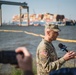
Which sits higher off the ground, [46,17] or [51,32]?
[51,32]

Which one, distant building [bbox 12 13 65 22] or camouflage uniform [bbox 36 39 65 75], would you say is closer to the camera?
camouflage uniform [bbox 36 39 65 75]

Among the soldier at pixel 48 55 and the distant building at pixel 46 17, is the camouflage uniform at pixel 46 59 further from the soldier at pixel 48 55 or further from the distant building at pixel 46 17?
the distant building at pixel 46 17

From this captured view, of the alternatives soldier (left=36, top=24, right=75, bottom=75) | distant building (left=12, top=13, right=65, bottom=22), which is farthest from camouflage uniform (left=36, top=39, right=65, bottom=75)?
distant building (left=12, top=13, right=65, bottom=22)

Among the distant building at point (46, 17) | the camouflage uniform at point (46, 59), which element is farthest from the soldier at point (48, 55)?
the distant building at point (46, 17)

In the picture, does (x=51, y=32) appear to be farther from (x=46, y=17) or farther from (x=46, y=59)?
(x=46, y=17)

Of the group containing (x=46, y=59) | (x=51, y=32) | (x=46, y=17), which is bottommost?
(x=46, y=17)

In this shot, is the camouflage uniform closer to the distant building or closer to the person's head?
the person's head

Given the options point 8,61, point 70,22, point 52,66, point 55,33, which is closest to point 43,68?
point 52,66

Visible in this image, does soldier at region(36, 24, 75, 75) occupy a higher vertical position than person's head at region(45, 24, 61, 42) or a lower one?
lower

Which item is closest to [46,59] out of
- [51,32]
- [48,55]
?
[48,55]

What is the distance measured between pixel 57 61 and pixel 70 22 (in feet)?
517

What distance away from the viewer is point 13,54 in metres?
1.42

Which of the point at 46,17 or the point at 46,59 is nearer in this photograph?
the point at 46,59

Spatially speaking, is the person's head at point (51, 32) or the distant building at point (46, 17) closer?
the person's head at point (51, 32)
